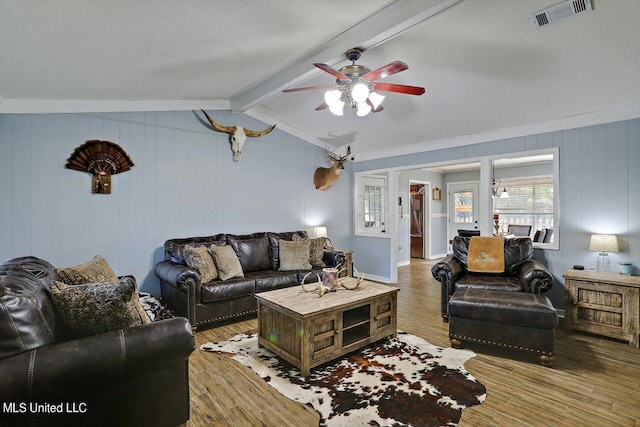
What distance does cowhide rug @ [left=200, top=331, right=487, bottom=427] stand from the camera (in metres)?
2.08

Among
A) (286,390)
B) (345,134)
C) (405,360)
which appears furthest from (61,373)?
(345,134)

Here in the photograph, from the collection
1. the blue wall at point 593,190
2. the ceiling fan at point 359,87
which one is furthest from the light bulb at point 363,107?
the blue wall at point 593,190

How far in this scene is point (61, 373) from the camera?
1.47 metres

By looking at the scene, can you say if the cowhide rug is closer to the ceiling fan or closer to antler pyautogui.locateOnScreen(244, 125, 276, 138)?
the ceiling fan

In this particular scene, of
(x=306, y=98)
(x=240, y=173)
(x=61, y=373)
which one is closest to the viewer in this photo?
(x=61, y=373)

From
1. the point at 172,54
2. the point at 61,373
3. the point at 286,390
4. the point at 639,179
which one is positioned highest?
the point at 172,54

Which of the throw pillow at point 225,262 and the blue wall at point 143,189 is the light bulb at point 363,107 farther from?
the blue wall at point 143,189

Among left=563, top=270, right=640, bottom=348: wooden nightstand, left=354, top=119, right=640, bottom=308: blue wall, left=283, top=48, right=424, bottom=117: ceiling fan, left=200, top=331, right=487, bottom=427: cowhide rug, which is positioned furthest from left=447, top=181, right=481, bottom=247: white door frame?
left=283, top=48, right=424, bottom=117: ceiling fan

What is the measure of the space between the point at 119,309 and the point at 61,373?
14.4 inches

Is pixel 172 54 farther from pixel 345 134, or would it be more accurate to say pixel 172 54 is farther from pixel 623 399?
pixel 623 399

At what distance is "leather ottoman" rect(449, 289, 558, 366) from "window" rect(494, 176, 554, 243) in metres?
5.56

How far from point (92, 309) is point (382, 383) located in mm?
1996

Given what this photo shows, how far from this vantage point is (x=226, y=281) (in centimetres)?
379

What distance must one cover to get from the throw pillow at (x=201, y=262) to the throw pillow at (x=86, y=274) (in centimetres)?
99
